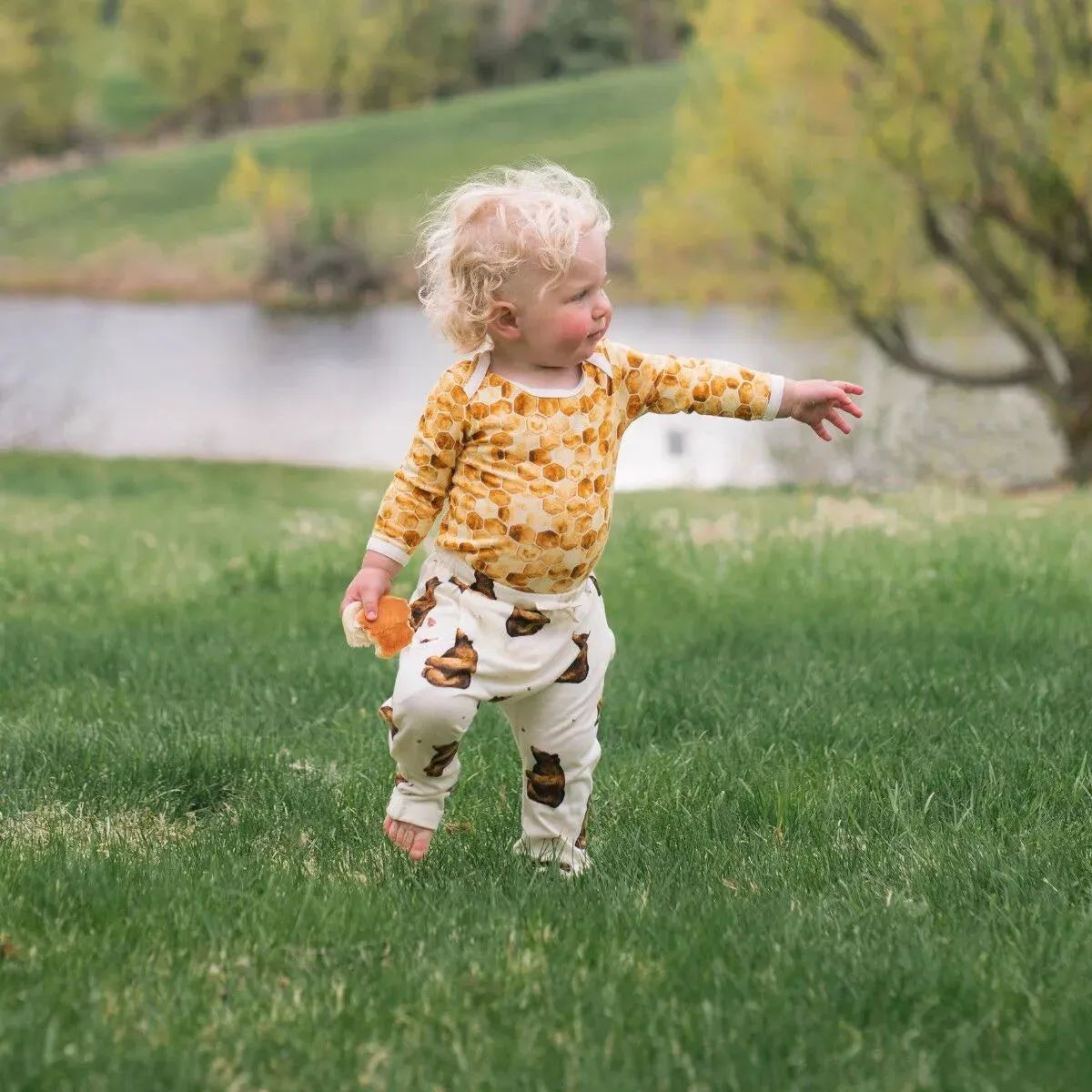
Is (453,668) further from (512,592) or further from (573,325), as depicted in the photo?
(573,325)

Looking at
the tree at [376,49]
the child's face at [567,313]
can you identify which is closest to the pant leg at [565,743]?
the child's face at [567,313]

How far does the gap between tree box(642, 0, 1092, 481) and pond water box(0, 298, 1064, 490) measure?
60.7 inches

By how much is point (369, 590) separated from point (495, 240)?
0.87 meters

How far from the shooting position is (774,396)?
373 cm

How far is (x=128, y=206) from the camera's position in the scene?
1751 inches

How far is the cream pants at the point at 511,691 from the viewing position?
344 centimetres

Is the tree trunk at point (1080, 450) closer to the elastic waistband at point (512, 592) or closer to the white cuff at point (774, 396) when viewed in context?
the white cuff at point (774, 396)

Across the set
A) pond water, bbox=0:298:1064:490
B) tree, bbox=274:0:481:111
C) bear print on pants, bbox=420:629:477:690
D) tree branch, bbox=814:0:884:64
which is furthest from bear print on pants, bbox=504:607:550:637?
tree, bbox=274:0:481:111

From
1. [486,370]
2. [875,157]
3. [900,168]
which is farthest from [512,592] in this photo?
[875,157]

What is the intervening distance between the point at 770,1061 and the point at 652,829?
55.8 inches

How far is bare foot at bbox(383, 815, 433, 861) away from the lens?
143 inches

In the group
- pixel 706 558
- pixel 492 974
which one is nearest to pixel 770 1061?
pixel 492 974

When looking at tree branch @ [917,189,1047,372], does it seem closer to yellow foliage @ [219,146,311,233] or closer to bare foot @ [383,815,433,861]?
bare foot @ [383,815,433,861]

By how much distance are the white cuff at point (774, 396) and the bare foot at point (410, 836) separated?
133 centimetres
